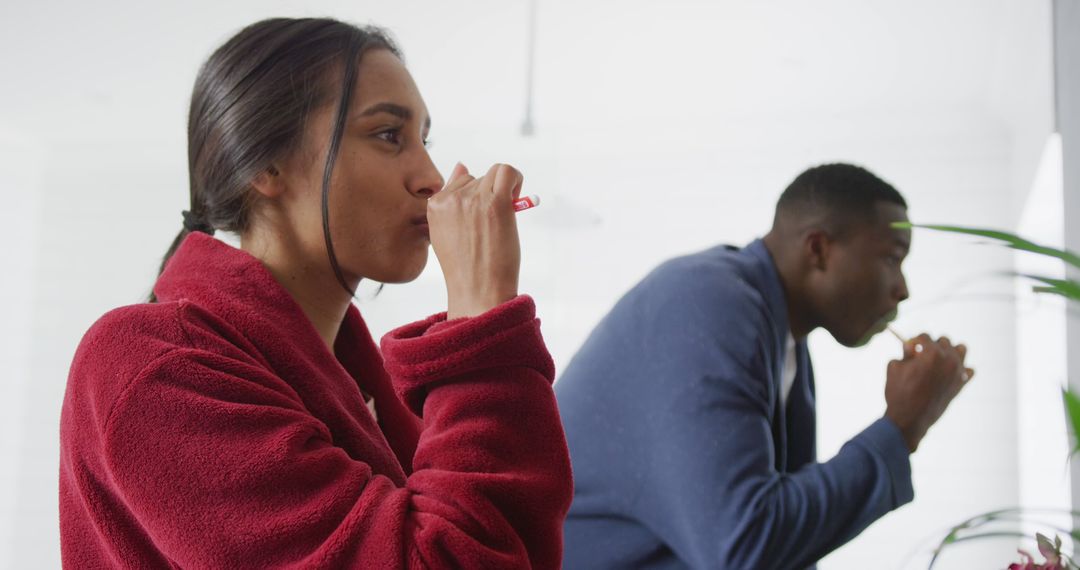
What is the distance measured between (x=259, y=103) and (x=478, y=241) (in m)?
0.25

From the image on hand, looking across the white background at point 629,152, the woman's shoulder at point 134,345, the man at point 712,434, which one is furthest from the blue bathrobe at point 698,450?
the white background at point 629,152

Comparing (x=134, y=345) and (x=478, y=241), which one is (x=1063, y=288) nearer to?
(x=478, y=241)

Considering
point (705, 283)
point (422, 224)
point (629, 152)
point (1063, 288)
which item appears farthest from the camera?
point (629, 152)

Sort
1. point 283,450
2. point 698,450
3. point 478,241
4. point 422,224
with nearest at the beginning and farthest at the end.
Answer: point 283,450 → point 478,241 → point 422,224 → point 698,450

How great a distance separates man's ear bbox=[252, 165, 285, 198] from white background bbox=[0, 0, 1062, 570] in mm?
2881

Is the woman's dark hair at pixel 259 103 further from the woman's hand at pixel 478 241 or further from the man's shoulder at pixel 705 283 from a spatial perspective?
the man's shoulder at pixel 705 283

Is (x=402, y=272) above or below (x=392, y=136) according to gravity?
below

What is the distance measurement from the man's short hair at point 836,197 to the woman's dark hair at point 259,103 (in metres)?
0.83

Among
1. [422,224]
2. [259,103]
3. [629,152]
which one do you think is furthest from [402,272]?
[629,152]

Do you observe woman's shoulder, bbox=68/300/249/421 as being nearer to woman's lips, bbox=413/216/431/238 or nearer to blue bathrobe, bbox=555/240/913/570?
woman's lips, bbox=413/216/431/238

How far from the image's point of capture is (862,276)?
1483 millimetres

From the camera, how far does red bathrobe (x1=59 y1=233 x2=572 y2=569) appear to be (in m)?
0.63

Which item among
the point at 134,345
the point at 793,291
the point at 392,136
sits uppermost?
the point at 392,136

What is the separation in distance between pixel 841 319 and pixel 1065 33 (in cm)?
71
